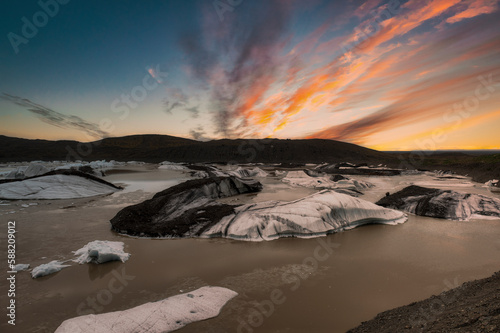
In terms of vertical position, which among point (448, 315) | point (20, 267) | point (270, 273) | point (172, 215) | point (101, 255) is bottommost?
point (270, 273)

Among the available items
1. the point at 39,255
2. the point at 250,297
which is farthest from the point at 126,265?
the point at 250,297

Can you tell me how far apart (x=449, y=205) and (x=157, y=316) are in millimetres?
11042

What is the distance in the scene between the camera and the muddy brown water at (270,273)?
3.59m

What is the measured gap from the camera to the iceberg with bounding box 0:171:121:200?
42.1 ft

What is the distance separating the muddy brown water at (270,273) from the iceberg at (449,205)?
949mm

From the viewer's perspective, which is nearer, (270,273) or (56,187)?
(270,273)

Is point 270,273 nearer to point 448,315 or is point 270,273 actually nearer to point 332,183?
point 448,315

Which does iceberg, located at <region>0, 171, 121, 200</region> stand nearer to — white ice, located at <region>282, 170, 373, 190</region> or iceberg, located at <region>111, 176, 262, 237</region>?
iceberg, located at <region>111, 176, 262, 237</region>

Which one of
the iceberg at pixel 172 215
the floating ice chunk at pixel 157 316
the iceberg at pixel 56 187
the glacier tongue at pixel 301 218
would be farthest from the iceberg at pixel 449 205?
the iceberg at pixel 56 187

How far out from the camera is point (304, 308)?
3.73 meters

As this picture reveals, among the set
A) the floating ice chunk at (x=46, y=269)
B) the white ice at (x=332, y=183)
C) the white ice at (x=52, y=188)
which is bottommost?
the floating ice chunk at (x=46, y=269)

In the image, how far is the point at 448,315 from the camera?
2717 mm

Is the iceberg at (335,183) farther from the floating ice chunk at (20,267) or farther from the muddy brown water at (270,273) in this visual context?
the floating ice chunk at (20,267)

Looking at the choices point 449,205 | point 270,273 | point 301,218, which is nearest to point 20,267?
point 270,273
